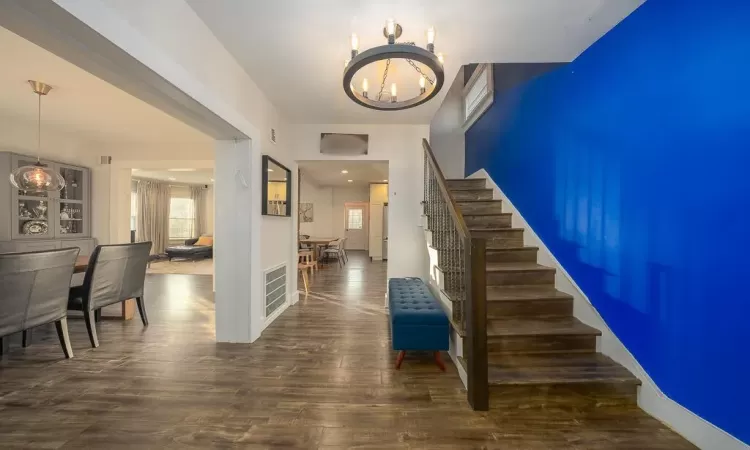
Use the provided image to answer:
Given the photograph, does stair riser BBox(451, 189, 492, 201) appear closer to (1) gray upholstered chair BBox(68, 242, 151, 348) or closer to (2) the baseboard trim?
(2) the baseboard trim

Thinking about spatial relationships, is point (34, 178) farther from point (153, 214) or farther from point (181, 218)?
point (181, 218)

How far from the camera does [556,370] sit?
6.64ft

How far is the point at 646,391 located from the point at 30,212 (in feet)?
23.7

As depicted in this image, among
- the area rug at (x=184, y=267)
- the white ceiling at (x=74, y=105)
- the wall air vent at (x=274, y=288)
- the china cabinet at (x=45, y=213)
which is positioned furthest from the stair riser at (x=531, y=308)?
the area rug at (x=184, y=267)

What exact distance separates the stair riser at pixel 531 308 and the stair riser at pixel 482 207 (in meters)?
1.47

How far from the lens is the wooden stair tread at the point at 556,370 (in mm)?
1907

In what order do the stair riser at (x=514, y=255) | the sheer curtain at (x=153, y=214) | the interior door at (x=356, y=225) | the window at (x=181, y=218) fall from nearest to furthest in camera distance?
the stair riser at (x=514, y=255) < the sheer curtain at (x=153, y=214) < the window at (x=181, y=218) < the interior door at (x=356, y=225)

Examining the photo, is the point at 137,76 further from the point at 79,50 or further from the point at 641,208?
the point at 641,208

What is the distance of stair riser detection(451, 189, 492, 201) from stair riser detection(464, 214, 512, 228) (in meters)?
0.48

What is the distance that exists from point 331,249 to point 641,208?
7346 millimetres

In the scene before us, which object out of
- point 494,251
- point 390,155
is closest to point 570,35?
point 494,251

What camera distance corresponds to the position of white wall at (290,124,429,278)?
4.15m

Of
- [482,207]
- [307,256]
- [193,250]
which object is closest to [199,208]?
[193,250]

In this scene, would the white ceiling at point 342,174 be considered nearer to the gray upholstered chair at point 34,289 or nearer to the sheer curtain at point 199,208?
the sheer curtain at point 199,208
